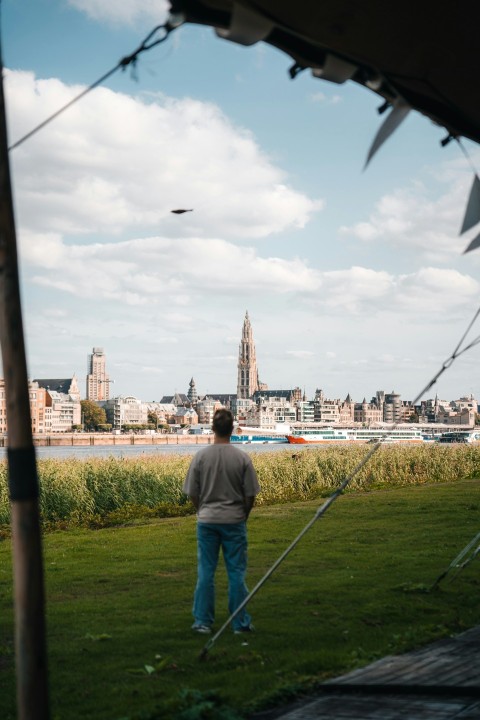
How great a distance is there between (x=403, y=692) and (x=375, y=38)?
12.8 ft

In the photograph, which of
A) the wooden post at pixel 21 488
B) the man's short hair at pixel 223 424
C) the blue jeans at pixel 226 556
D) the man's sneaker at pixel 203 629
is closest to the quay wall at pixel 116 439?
the man's sneaker at pixel 203 629

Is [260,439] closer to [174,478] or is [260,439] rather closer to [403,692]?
[174,478]

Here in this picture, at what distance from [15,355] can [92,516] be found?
1544 centimetres

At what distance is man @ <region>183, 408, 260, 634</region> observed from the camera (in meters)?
7.11

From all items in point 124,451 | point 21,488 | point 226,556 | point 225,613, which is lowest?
point 124,451

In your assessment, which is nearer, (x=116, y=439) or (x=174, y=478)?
(x=174, y=478)

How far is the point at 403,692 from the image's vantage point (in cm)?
Answer: 520

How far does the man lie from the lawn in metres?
0.48

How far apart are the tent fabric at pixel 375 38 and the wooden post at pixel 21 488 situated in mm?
1293

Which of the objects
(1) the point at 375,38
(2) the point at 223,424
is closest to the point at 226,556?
(2) the point at 223,424

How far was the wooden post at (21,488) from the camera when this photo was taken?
3.62 metres

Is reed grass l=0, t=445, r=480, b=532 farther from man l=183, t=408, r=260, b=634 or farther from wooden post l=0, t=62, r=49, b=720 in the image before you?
wooden post l=0, t=62, r=49, b=720

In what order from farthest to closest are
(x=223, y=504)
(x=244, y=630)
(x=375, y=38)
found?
(x=244, y=630) < (x=223, y=504) < (x=375, y=38)

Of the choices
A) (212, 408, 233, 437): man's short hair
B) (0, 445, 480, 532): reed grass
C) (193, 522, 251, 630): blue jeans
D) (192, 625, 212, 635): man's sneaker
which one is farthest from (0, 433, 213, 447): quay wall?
(212, 408, 233, 437): man's short hair
